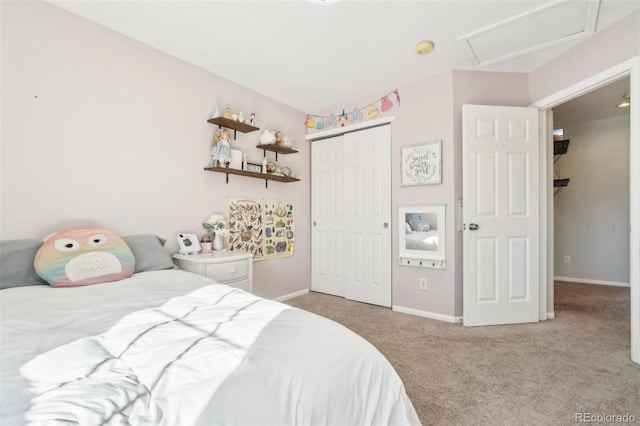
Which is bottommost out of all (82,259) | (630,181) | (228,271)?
(228,271)

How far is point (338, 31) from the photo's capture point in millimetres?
2268

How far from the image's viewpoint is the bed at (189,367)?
1.84 ft

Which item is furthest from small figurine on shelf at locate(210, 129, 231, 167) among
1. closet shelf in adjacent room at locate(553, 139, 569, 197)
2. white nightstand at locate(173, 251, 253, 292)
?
closet shelf in adjacent room at locate(553, 139, 569, 197)

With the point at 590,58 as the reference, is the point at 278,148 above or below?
below

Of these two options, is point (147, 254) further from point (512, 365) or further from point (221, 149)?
point (512, 365)

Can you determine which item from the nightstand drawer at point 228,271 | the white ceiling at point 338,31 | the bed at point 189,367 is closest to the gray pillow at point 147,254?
the nightstand drawer at point 228,271

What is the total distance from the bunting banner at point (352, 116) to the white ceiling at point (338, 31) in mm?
302

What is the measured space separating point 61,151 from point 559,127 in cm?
648

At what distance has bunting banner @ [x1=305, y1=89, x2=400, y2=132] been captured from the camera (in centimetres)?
329

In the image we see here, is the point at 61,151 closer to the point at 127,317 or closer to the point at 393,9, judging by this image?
the point at 127,317

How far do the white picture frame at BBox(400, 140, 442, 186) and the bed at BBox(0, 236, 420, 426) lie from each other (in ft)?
7.77

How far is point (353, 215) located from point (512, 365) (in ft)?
6.95

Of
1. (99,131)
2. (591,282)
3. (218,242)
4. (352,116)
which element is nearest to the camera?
(99,131)

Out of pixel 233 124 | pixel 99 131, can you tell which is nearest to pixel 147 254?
pixel 99 131
